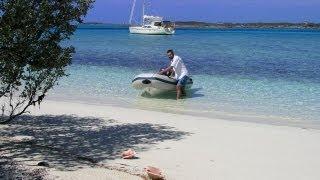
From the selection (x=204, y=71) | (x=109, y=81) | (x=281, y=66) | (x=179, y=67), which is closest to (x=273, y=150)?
(x=179, y=67)

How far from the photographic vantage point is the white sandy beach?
7159 millimetres

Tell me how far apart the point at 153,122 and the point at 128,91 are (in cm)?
663

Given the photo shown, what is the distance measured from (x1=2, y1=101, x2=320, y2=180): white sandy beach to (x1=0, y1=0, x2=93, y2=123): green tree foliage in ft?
4.04

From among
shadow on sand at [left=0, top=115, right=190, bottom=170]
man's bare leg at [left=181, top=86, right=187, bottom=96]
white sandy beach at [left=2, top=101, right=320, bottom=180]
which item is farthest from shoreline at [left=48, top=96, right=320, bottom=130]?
shadow on sand at [left=0, top=115, right=190, bottom=170]

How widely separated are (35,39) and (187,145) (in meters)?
3.18

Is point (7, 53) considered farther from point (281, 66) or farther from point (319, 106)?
point (281, 66)

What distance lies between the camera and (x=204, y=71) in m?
25.0

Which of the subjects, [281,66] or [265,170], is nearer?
[265,170]

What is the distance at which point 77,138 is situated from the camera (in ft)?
29.7

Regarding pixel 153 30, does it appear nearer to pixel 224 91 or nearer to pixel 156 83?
pixel 224 91

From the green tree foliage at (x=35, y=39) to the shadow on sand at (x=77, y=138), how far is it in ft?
3.10

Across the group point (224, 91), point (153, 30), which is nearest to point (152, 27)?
point (153, 30)

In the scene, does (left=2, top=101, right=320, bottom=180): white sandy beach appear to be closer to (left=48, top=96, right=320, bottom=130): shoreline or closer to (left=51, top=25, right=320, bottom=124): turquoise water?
(left=48, top=96, right=320, bottom=130): shoreline

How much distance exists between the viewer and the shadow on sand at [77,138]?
7.52m
